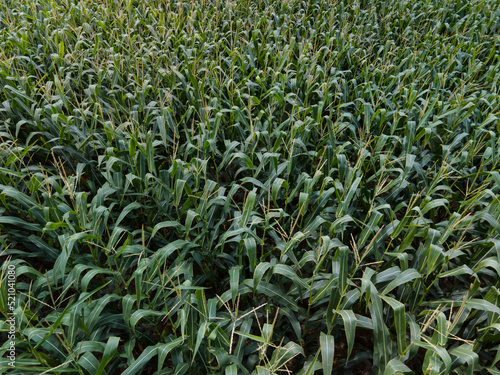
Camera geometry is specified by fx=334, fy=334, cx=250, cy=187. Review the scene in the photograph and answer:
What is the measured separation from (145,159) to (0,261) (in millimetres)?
1143

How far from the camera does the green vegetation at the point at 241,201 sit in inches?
69.1

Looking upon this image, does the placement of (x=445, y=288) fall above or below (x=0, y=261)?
below

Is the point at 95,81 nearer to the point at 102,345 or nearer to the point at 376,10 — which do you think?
the point at 102,345

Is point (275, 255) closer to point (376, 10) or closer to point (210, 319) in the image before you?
point (210, 319)

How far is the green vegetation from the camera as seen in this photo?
1.75 meters

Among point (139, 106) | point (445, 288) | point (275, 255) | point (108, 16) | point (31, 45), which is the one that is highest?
point (108, 16)

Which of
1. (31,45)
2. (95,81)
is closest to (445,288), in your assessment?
(95,81)

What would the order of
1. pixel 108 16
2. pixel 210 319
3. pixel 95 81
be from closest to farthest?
pixel 210 319
pixel 95 81
pixel 108 16

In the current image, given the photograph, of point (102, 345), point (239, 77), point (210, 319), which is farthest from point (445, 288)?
point (239, 77)

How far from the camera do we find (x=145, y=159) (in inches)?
101

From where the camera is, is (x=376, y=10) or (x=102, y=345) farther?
(x=376, y=10)

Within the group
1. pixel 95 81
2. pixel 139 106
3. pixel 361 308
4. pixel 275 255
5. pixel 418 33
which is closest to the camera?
pixel 361 308

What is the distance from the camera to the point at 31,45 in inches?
160

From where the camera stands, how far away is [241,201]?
3.10m
